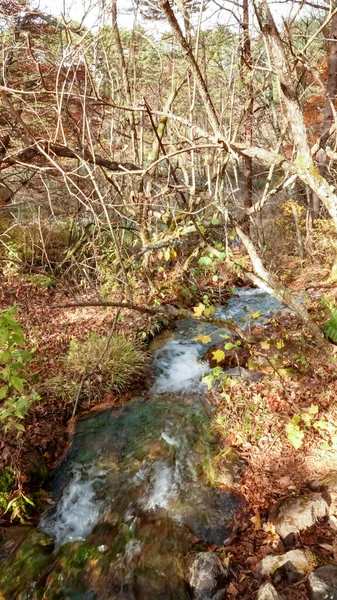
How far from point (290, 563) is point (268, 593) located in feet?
0.88

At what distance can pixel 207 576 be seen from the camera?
2605mm

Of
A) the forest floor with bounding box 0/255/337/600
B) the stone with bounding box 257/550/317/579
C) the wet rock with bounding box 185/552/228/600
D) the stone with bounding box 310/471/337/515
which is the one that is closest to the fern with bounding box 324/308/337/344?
the forest floor with bounding box 0/255/337/600

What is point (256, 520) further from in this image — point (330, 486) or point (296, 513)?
point (330, 486)

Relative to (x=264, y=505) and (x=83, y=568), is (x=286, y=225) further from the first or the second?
(x=83, y=568)

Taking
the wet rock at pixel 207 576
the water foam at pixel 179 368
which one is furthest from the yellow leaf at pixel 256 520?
the water foam at pixel 179 368

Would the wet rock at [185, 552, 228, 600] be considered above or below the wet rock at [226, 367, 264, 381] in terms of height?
below

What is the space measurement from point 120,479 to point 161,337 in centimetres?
283

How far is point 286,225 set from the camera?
1023 cm

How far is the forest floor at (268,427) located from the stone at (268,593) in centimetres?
8

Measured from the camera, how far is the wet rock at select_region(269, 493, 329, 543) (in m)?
2.73

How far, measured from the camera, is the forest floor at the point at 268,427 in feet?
9.04

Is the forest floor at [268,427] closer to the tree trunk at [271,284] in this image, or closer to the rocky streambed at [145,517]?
the rocky streambed at [145,517]

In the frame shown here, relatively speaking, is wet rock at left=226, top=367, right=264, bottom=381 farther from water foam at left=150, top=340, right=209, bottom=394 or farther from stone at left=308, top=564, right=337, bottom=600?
stone at left=308, top=564, right=337, bottom=600

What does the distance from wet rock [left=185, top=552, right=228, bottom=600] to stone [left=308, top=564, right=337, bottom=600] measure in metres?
0.64
